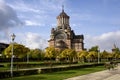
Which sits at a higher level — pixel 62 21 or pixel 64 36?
pixel 62 21

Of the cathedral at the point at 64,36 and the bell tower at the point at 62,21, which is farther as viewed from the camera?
the bell tower at the point at 62,21

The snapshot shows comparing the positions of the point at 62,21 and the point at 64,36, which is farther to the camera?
the point at 62,21

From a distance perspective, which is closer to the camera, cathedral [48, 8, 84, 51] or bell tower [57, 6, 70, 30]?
cathedral [48, 8, 84, 51]

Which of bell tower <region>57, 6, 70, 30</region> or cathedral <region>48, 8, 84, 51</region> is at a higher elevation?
bell tower <region>57, 6, 70, 30</region>

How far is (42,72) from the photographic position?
127ft

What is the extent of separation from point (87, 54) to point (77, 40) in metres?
54.1

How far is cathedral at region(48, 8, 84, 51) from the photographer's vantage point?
524 ft

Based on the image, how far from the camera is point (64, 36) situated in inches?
6358

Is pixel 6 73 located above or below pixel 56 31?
below

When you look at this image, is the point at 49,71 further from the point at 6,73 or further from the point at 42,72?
the point at 6,73

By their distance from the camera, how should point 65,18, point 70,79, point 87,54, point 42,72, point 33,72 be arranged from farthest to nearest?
point 65,18 < point 87,54 < point 42,72 < point 33,72 < point 70,79

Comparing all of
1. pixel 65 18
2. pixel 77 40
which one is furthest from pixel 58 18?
pixel 77 40

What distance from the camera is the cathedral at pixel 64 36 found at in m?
160

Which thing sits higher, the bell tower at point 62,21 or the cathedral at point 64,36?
the bell tower at point 62,21
